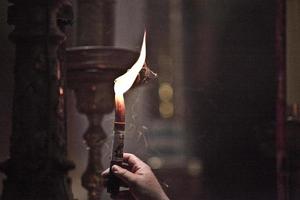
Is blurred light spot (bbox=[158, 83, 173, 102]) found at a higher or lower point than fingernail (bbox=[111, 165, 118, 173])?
higher

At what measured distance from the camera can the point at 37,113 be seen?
2.32 metres

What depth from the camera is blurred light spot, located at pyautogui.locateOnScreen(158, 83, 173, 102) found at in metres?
4.67

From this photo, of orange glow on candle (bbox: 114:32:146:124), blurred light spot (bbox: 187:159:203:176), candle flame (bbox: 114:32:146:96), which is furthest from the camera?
blurred light spot (bbox: 187:159:203:176)

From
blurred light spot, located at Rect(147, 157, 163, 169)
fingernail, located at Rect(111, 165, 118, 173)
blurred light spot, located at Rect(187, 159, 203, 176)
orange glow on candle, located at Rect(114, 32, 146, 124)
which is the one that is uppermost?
orange glow on candle, located at Rect(114, 32, 146, 124)

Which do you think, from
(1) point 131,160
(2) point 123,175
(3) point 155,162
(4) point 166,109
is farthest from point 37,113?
(4) point 166,109

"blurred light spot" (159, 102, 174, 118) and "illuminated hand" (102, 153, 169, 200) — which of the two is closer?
"illuminated hand" (102, 153, 169, 200)

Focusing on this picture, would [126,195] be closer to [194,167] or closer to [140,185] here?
[140,185]

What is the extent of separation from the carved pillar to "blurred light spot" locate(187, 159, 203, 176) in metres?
2.65

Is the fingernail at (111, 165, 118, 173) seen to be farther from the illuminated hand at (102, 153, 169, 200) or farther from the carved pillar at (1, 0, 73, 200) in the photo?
the carved pillar at (1, 0, 73, 200)

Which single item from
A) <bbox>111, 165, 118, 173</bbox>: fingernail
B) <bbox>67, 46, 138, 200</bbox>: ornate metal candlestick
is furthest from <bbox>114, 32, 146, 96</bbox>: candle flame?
<bbox>67, 46, 138, 200</bbox>: ornate metal candlestick

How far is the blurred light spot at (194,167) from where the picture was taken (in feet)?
16.2

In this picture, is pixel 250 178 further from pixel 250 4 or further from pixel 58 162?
pixel 58 162

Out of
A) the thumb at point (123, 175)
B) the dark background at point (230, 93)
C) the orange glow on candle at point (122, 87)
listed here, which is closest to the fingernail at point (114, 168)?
the thumb at point (123, 175)

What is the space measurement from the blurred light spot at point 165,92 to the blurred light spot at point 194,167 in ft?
2.05
